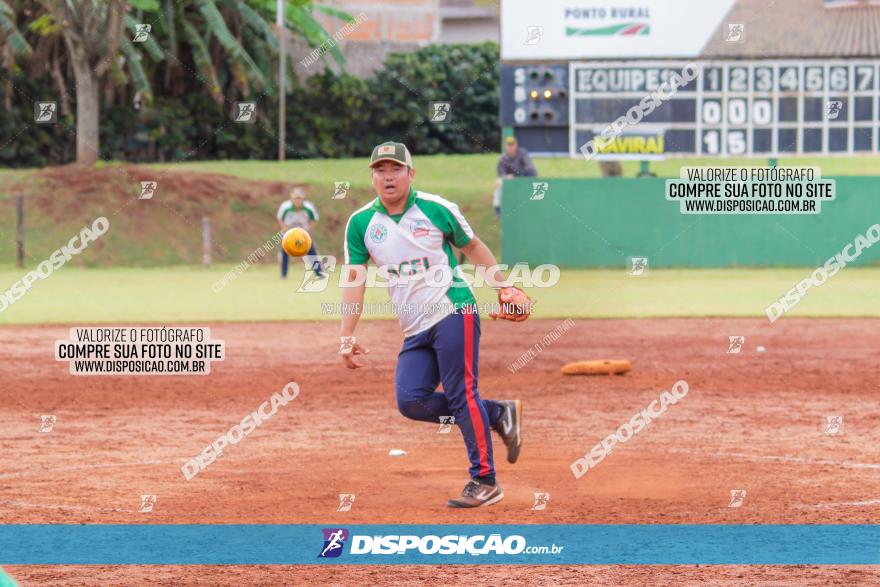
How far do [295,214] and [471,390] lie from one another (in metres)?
19.8

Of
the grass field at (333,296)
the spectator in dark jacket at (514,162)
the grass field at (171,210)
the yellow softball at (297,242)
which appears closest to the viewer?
the yellow softball at (297,242)

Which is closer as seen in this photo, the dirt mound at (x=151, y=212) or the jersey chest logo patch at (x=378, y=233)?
the jersey chest logo patch at (x=378, y=233)

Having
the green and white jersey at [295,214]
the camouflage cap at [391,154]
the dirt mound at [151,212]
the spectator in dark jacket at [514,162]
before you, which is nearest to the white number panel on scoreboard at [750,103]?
the spectator in dark jacket at [514,162]

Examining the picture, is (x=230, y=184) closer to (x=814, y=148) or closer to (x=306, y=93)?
(x=306, y=93)

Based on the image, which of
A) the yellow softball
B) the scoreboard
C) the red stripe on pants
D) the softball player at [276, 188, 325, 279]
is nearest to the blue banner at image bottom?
the red stripe on pants

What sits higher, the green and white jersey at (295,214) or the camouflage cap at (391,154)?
the camouflage cap at (391,154)

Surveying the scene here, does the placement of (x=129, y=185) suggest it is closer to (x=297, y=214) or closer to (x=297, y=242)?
(x=297, y=214)

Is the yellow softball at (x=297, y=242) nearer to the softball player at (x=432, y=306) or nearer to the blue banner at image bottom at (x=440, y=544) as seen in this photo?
the softball player at (x=432, y=306)

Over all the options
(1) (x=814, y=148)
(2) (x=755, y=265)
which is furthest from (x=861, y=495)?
(2) (x=755, y=265)

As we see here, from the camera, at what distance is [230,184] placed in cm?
3662

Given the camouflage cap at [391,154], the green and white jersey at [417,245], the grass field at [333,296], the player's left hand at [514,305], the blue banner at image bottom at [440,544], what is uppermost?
the camouflage cap at [391,154]

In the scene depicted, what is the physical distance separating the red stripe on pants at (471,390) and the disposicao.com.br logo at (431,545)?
0.87 m

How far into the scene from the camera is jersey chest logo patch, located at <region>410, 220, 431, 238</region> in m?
8.13

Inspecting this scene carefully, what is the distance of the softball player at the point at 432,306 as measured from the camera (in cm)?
815
